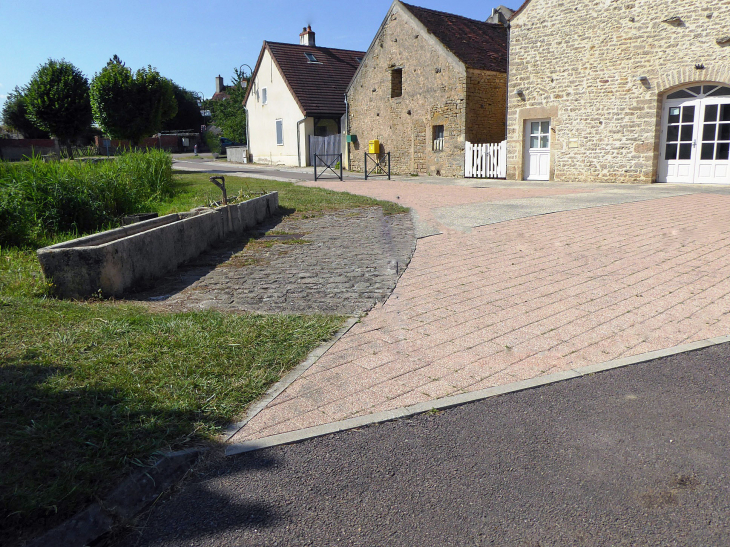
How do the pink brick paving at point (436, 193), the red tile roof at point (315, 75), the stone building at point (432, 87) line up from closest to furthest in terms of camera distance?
the pink brick paving at point (436, 193), the stone building at point (432, 87), the red tile roof at point (315, 75)

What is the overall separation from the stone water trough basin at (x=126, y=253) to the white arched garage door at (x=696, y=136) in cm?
1305

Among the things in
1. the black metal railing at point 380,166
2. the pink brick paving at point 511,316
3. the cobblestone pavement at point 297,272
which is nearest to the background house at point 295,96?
the black metal railing at point 380,166

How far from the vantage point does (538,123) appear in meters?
19.2

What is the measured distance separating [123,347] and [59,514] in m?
1.72

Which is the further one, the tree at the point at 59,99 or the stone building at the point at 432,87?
the tree at the point at 59,99

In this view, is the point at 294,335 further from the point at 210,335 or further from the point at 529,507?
the point at 529,507

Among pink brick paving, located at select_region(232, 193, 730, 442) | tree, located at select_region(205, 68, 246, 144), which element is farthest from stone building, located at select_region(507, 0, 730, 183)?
tree, located at select_region(205, 68, 246, 144)

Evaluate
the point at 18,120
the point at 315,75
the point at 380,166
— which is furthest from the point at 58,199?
the point at 18,120

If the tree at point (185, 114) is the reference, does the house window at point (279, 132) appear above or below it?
below

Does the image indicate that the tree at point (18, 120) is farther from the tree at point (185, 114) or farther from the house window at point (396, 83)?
the house window at point (396, 83)

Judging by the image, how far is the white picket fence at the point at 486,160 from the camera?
2033cm

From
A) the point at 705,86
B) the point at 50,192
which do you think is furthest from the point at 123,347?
the point at 705,86

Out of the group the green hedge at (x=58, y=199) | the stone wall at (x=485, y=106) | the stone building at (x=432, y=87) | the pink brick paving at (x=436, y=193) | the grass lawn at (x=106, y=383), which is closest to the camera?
the grass lawn at (x=106, y=383)

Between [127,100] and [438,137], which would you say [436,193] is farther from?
[127,100]
